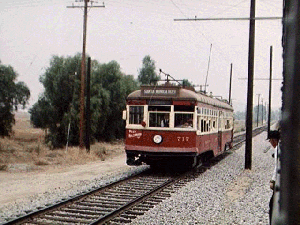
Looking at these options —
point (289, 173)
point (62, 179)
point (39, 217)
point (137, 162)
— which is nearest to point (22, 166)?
point (62, 179)

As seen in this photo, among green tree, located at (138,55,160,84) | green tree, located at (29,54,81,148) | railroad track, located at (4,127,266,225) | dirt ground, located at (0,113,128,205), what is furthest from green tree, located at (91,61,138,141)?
green tree, located at (138,55,160,84)

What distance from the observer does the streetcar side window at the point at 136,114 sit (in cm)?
1341

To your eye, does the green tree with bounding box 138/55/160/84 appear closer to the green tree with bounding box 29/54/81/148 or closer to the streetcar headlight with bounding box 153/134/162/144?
the green tree with bounding box 29/54/81/148

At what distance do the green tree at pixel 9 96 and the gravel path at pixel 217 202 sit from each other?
2218 centimetres

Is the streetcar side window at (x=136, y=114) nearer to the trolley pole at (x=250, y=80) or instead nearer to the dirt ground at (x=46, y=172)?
the dirt ground at (x=46, y=172)

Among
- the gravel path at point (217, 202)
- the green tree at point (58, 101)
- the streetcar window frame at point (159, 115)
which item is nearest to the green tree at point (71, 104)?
the green tree at point (58, 101)

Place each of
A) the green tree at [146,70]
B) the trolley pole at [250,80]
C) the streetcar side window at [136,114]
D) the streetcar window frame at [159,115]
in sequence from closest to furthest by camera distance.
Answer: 1. the streetcar window frame at [159,115]
2. the streetcar side window at [136,114]
3. the trolley pole at [250,80]
4. the green tree at [146,70]

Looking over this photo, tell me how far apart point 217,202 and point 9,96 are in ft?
94.3

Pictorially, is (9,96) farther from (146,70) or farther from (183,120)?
(146,70)

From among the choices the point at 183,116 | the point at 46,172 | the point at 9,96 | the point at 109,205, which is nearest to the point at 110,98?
the point at 9,96

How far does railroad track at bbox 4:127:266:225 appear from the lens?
6.96 metres

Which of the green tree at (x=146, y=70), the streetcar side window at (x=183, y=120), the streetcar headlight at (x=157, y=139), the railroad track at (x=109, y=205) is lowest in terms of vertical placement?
the railroad track at (x=109, y=205)

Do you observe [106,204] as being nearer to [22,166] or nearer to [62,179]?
[62,179]

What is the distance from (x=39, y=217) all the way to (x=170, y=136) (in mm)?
6631
